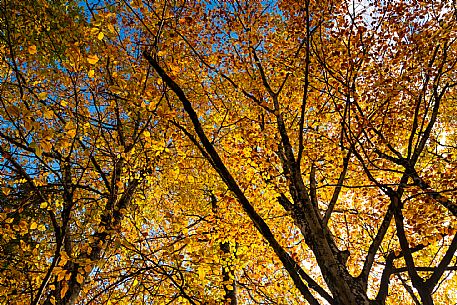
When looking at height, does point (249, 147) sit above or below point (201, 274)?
above

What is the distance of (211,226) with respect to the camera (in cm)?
808

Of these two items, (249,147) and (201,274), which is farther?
(249,147)

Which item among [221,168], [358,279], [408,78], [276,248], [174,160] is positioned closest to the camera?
[221,168]

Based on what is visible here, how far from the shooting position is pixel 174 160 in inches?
340

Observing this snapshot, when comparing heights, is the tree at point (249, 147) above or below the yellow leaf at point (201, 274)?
above

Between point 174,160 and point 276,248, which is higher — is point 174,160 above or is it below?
above

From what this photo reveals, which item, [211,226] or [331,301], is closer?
[331,301]

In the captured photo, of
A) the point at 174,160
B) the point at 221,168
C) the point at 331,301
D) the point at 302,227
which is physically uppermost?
the point at 174,160

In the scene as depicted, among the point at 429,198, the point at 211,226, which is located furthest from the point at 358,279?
the point at 211,226

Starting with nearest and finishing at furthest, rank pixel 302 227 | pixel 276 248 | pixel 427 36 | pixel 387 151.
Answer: pixel 276 248 < pixel 302 227 < pixel 427 36 < pixel 387 151

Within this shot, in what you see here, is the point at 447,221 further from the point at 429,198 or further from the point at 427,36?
the point at 427,36

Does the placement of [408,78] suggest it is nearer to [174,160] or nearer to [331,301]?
[331,301]

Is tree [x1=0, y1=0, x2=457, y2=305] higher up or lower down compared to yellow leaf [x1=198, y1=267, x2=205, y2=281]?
higher up

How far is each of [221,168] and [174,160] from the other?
6.29 metres
